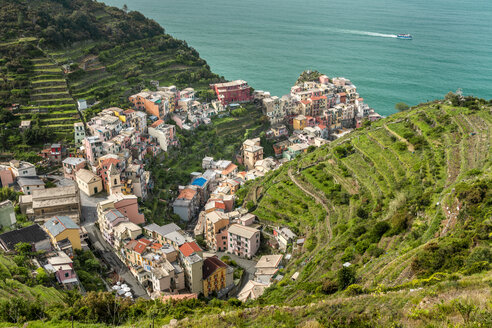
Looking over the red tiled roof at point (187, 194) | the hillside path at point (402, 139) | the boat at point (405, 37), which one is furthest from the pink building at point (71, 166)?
the boat at point (405, 37)

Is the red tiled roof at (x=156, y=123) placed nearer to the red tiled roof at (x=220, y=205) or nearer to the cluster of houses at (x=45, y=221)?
the cluster of houses at (x=45, y=221)

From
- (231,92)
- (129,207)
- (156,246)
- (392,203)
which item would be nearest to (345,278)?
(392,203)

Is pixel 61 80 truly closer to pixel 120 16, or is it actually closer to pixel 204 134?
pixel 204 134

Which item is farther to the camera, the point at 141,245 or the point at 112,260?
the point at 112,260

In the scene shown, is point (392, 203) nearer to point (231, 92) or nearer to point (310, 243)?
point (310, 243)

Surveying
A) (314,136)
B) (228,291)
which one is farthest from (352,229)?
(314,136)

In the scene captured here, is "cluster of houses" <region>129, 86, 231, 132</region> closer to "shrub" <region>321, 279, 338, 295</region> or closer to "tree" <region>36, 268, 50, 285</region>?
"tree" <region>36, 268, 50, 285</region>
